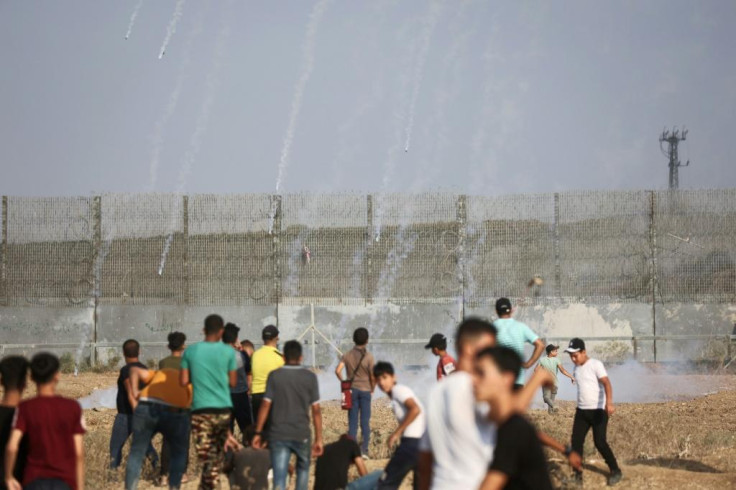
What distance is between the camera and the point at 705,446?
534 inches

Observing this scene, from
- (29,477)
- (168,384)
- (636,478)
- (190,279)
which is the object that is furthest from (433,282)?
(29,477)

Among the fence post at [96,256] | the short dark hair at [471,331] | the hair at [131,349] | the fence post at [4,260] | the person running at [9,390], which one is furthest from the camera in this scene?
the fence post at [4,260]

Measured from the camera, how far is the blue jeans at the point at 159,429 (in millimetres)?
9438

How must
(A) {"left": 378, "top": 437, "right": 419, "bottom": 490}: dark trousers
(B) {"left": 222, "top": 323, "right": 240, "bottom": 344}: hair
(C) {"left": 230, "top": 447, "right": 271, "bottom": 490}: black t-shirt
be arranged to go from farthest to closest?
(B) {"left": 222, "top": 323, "right": 240, "bottom": 344}: hair → (C) {"left": 230, "top": 447, "right": 271, "bottom": 490}: black t-shirt → (A) {"left": 378, "top": 437, "right": 419, "bottom": 490}: dark trousers

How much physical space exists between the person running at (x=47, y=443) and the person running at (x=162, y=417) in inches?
116

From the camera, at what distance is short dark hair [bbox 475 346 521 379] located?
Answer: 4855mm

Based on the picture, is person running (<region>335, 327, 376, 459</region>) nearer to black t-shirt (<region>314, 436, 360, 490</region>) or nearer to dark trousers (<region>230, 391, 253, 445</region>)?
dark trousers (<region>230, 391, 253, 445</region>)

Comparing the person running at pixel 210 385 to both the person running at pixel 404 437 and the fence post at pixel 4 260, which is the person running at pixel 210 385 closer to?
the person running at pixel 404 437

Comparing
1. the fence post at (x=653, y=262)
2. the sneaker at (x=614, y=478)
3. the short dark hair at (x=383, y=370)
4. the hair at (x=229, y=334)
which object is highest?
the fence post at (x=653, y=262)

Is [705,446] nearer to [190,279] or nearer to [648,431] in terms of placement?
[648,431]

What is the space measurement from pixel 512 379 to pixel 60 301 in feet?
67.4

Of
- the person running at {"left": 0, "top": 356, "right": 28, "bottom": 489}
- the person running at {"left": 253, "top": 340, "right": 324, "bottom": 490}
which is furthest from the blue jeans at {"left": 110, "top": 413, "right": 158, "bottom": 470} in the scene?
the person running at {"left": 0, "top": 356, "right": 28, "bottom": 489}

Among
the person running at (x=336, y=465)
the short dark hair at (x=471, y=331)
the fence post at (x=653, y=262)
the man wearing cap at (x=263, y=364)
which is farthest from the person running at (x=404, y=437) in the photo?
the fence post at (x=653, y=262)

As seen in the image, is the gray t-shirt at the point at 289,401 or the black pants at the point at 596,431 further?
the black pants at the point at 596,431
